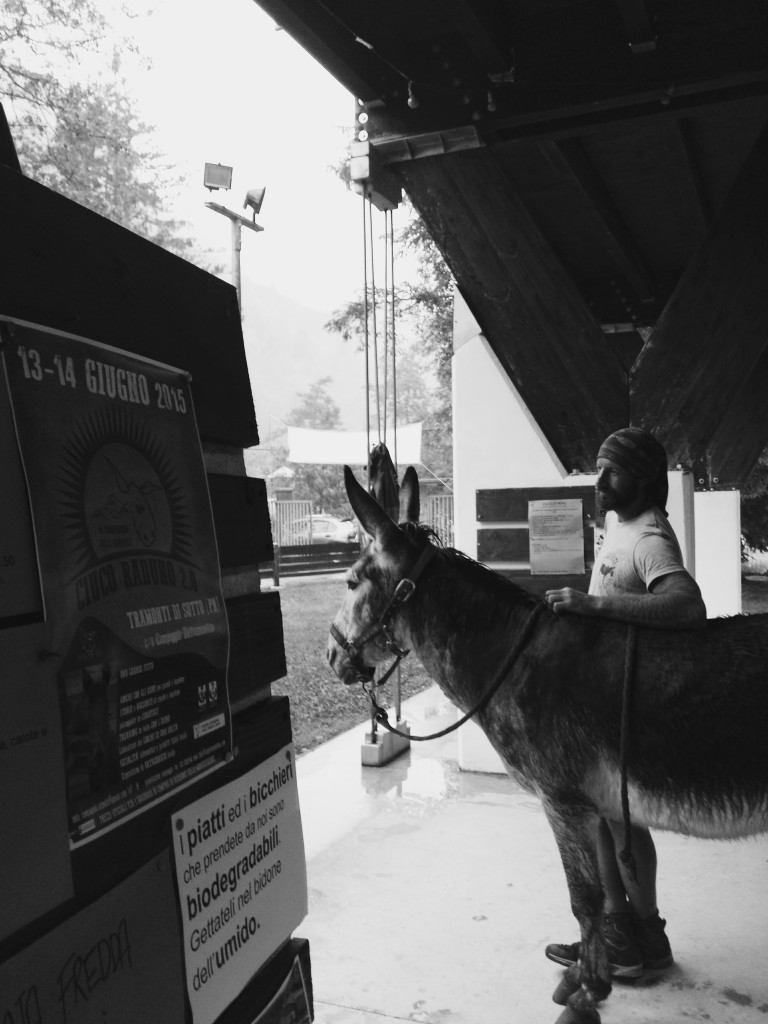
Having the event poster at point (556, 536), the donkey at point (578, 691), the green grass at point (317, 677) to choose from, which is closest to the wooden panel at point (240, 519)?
the donkey at point (578, 691)

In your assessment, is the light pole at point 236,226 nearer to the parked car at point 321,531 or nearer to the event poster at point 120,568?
the event poster at point 120,568

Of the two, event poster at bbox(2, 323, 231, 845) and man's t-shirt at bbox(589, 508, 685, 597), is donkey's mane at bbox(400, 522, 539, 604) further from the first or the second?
event poster at bbox(2, 323, 231, 845)

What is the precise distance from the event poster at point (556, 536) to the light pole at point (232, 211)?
2436 millimetres

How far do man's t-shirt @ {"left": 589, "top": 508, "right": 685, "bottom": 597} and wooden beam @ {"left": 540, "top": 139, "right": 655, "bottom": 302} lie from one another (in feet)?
7.61

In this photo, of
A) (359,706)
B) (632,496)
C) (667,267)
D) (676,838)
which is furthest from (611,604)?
(359,706)

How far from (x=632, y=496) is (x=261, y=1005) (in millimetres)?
2039

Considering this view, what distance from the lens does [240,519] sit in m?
1.68

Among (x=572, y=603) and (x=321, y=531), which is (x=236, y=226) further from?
(x=321, y=531)

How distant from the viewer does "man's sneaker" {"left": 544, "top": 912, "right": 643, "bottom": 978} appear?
3.03m

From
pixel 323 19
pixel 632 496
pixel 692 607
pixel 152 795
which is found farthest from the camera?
pixel 323 19

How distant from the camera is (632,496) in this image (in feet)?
9.61

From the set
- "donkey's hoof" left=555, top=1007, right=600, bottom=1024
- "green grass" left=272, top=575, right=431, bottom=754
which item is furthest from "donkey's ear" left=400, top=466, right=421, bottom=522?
"green grass" left=272, top=575, right=431, bottom=754

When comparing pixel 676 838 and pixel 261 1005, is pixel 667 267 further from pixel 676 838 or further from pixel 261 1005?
pixel 261 1005

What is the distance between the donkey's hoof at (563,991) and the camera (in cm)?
287
